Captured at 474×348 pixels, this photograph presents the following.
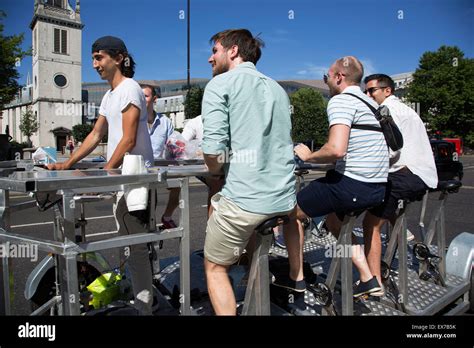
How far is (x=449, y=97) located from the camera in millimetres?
47688

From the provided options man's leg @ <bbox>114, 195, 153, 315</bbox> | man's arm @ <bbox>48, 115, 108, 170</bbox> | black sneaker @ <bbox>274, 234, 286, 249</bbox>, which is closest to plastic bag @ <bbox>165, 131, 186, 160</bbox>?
man's arm @ <bbox>48, 115, 108, 170</bbox>

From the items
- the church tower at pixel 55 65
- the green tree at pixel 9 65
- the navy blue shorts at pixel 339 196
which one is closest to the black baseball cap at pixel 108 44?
the navy blue shorts at pixel 339 196

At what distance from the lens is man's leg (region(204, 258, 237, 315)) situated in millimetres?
2100

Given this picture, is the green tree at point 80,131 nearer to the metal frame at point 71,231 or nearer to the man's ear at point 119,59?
the man's ear at point 119,59

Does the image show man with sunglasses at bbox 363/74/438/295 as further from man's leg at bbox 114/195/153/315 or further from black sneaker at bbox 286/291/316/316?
man's leg at bbox 114/195/153/315

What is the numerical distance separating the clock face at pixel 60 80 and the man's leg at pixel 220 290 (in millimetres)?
85072

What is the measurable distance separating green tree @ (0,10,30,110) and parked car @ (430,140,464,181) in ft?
64.1

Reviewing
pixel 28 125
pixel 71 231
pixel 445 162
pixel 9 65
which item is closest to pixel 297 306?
pixel 71 231

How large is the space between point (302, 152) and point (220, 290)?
3.26 ft

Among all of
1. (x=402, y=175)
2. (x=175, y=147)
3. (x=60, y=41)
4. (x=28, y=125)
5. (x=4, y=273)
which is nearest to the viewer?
(x=4, y=273)

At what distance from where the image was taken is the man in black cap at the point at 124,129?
2.47 metres

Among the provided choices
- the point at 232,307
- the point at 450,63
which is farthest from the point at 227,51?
the point at 450,63

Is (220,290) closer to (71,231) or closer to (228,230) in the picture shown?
(228,230)
